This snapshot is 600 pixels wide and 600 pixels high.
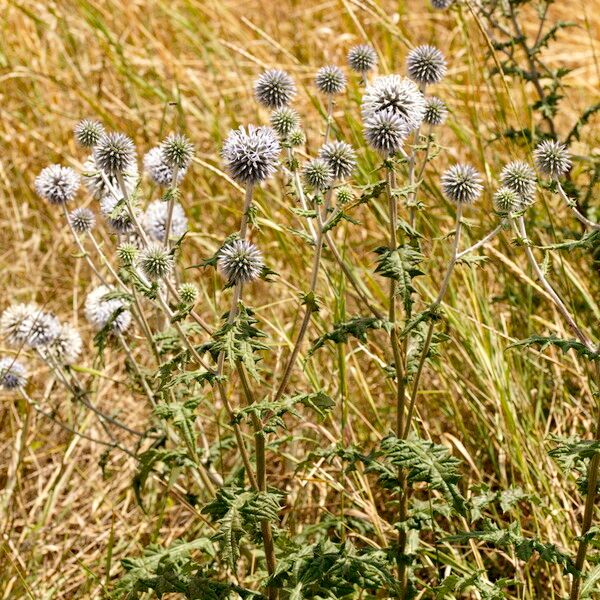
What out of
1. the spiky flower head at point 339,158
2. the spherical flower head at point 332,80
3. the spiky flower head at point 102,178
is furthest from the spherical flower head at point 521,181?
the spiky flower head at point 102,178

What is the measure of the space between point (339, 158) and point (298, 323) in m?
1.49

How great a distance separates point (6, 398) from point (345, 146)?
218cm

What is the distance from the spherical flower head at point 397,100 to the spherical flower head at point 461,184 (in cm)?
20

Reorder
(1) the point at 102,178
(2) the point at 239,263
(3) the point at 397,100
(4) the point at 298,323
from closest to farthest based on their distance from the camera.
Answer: (2) the point at 239,263 < (3) the point at 397,100 < (1) the point at 102,178 < (4) the point at 298,323

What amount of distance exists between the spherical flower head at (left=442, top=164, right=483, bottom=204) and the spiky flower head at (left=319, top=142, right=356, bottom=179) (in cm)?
29

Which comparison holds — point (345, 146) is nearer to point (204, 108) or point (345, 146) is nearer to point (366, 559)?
point (366, 559)

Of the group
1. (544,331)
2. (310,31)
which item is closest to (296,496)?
(544,331)

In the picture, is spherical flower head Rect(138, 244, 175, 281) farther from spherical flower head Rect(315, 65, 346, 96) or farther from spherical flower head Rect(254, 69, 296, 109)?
spherical flower head Rect(315, 65, 346, 96)

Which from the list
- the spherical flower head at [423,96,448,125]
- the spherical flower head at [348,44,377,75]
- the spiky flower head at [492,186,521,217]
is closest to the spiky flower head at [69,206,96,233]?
the spherical flower head at [348,44,377,75]

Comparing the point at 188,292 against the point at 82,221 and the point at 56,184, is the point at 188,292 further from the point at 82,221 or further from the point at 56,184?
the point at 56,184

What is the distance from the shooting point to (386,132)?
242 cm

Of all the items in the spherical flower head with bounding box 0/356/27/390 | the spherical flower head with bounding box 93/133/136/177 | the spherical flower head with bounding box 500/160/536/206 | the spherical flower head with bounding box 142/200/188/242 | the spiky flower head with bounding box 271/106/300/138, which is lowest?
the spherical flower head with bounding box 0/356/27/390

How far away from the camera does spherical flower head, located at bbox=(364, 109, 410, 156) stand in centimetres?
241

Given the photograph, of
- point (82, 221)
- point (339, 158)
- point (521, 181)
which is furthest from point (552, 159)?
point (82, 221)
